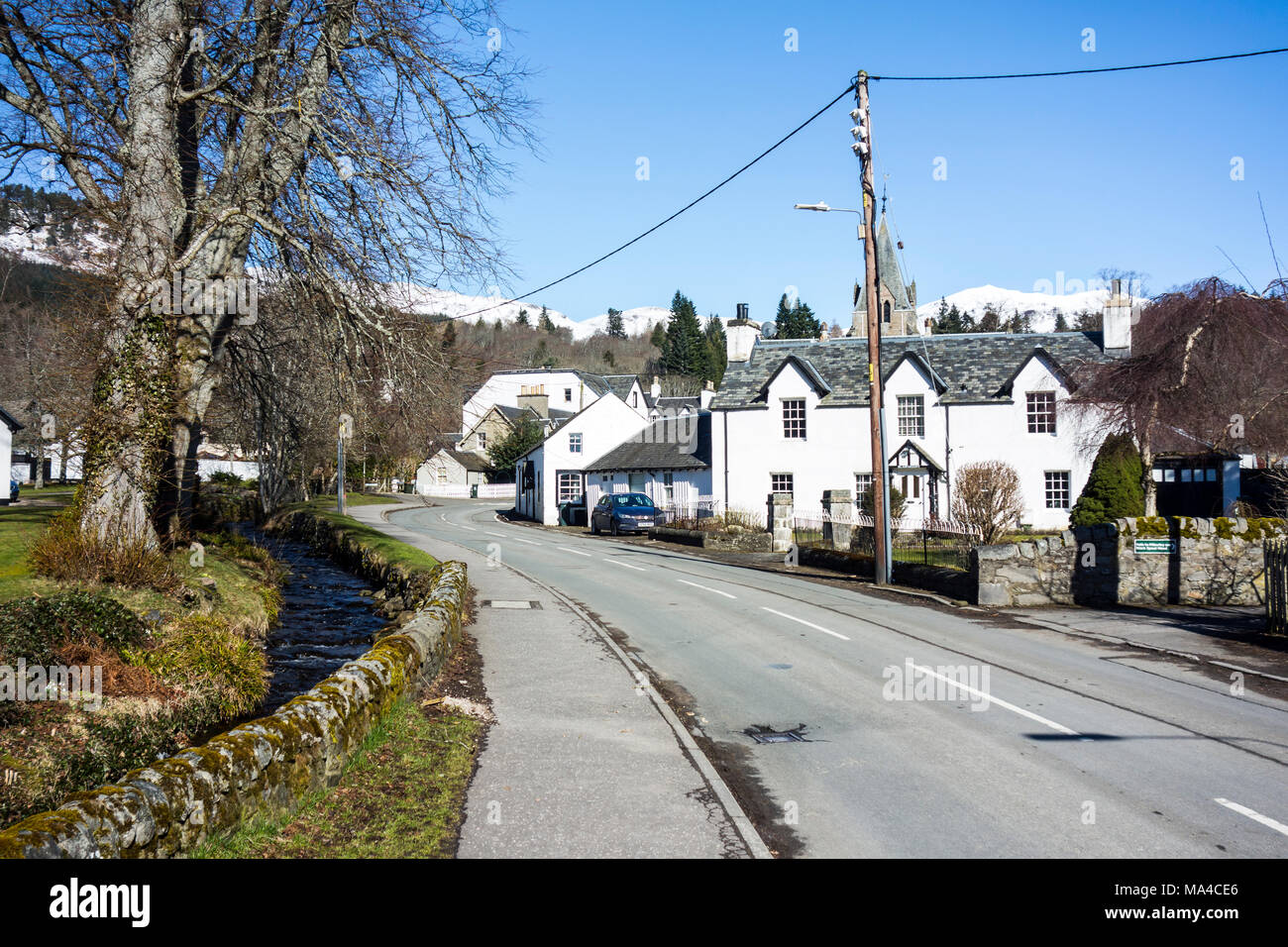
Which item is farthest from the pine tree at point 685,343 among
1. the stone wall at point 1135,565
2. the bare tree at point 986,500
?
the stone wall at point 1135,565

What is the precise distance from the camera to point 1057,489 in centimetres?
3891

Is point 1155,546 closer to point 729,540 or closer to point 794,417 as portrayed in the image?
point 729,540

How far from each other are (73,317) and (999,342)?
3825 centimetres

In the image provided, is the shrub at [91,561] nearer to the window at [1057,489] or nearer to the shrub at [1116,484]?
the shrub at [1116,484]

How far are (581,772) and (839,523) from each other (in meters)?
20.5

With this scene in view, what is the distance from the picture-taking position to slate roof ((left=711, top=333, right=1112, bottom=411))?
131ft

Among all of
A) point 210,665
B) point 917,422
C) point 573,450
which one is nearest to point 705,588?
point 210,665

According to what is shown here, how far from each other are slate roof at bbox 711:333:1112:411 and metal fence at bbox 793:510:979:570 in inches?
401

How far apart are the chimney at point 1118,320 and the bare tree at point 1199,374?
8.73m

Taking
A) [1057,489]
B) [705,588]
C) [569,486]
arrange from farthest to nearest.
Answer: [569,486] < [1057,489] < [705,588]

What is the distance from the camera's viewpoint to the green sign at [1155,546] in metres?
17.8

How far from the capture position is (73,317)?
14.3m

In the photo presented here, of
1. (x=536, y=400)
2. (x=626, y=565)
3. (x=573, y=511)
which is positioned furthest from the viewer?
(x=536, y=400)
